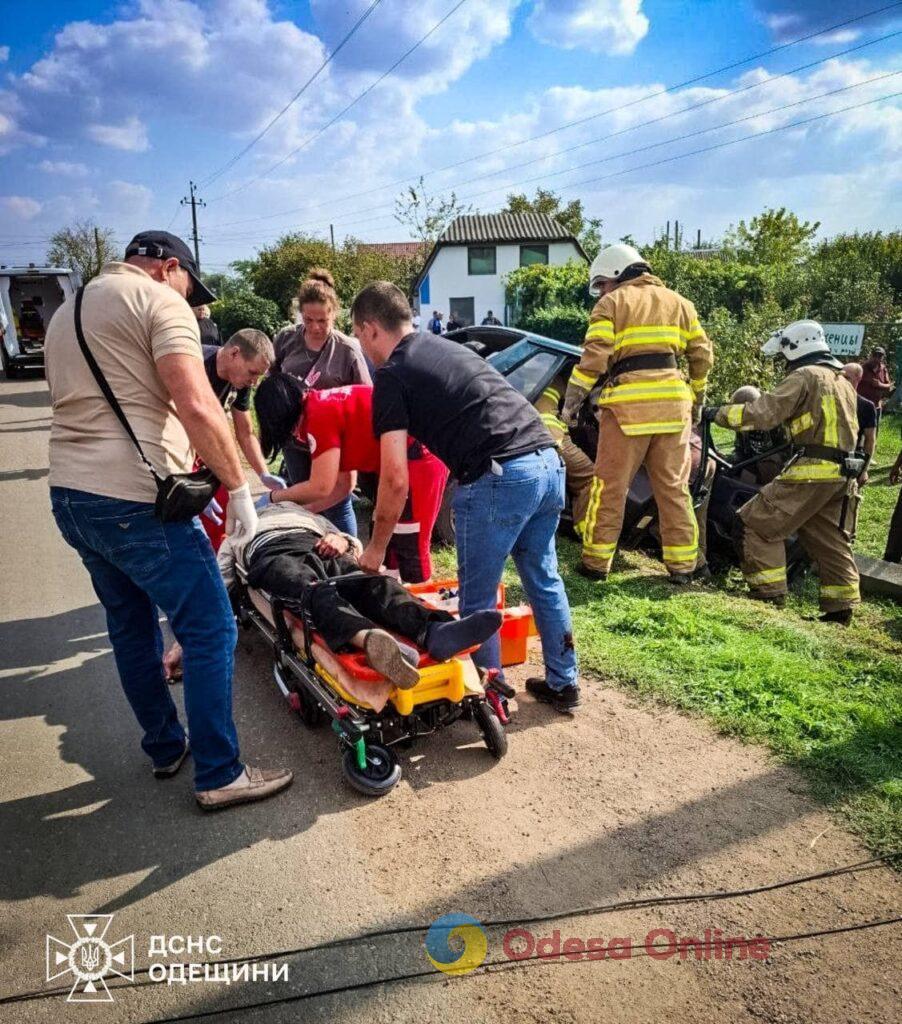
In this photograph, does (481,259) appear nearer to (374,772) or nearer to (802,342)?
(802,342)

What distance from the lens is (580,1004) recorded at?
1932mm

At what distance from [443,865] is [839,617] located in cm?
394

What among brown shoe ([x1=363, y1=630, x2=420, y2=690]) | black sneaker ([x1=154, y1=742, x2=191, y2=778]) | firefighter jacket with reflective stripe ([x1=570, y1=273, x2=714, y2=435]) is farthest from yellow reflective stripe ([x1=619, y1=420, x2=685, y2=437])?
black sneaker ([x1=154, y1=742, x2=191, y2=778])

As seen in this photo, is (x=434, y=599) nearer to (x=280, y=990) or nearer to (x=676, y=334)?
(x=280, y=990)

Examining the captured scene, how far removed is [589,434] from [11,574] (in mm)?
4644

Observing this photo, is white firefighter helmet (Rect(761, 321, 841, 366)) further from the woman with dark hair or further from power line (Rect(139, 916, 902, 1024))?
power line (Rect(139, 916, 902, 1024))

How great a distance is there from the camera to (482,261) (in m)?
37.1

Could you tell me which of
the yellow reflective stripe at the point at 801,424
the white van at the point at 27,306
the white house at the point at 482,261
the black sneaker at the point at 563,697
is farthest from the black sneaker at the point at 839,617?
the white house at the point at 482,261

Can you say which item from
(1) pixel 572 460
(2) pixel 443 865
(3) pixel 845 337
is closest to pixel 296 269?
(3) pixel 845 337

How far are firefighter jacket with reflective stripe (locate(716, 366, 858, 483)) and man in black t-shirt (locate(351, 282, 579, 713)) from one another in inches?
104

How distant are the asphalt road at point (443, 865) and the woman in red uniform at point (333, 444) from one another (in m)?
1.12

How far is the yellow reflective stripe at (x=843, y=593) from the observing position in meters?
5.11

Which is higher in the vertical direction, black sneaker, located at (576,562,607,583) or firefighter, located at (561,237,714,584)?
firefighter, located at (561,237,714,584)

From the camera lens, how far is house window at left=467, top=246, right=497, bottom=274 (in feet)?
121
